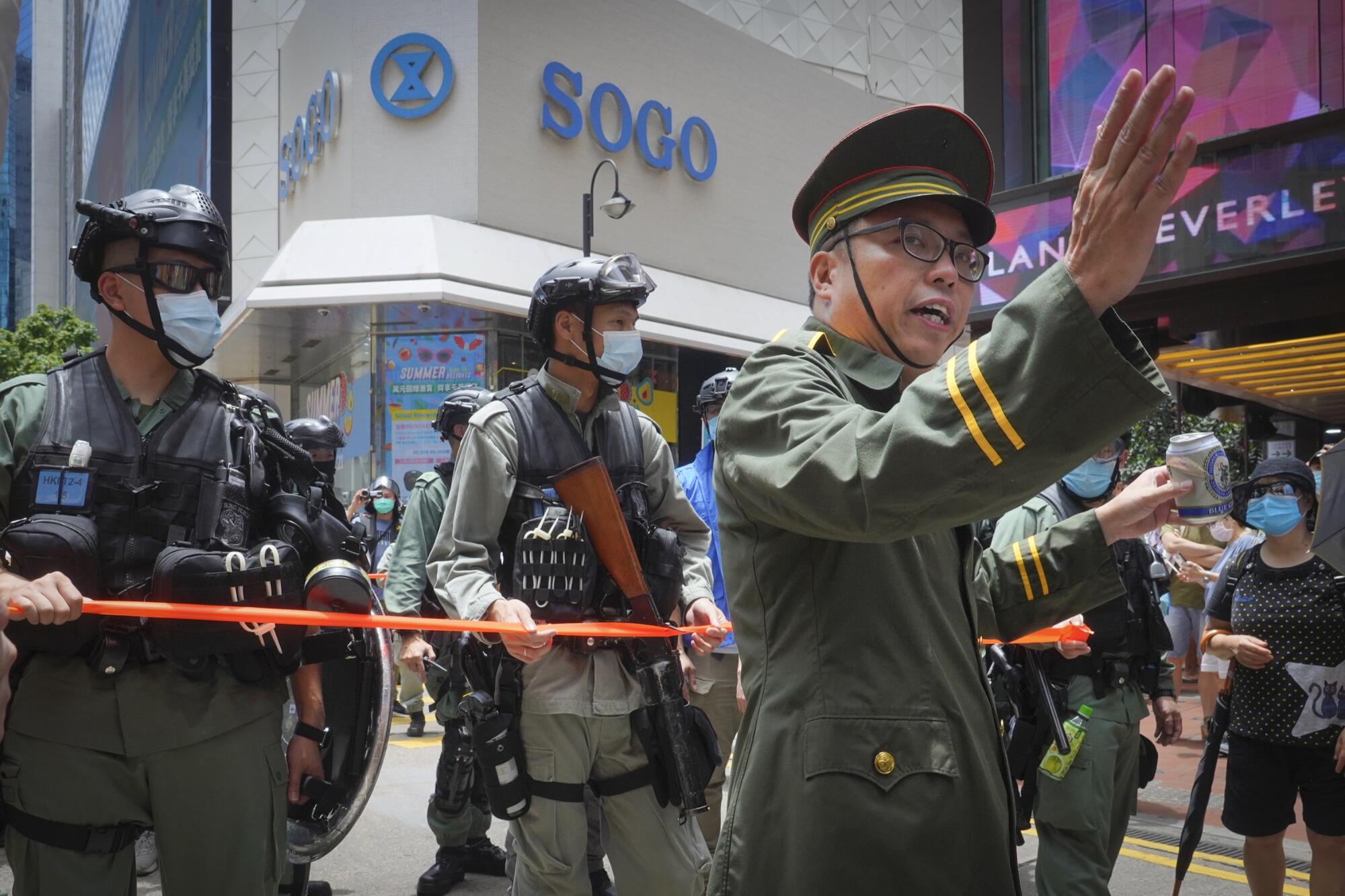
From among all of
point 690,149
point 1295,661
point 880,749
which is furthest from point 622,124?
point 880,749

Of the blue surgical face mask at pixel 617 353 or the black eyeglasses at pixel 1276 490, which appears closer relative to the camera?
the blue surgical face mask at pixel 617 353

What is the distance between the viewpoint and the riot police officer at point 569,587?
364 cm

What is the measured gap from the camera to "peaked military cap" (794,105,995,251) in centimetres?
195

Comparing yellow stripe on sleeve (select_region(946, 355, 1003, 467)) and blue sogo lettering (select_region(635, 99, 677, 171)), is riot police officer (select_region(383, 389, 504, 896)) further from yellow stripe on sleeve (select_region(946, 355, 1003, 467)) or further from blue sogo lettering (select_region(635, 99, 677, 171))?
blue sogo lettering (select_region(635, 99, 677, 171))

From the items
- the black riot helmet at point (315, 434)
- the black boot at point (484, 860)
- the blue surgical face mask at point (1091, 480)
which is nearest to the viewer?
the blue surgical face mask at point (1091, 480)

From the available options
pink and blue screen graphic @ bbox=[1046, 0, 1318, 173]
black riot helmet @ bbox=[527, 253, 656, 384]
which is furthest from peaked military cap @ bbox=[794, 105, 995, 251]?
pink and blue screen graphic @ bbox=[1046, 0, 1318, 173]

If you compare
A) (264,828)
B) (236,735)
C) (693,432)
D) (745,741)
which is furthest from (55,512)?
(693,432)

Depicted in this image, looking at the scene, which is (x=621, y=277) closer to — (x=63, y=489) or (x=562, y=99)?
(x=63, y=489)

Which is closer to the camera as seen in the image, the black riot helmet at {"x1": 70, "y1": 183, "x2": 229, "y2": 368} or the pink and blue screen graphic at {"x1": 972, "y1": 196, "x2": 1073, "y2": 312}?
the black riot helmet at {"x1": 70, "y1": 183, "x2": 229, "y2": 368}

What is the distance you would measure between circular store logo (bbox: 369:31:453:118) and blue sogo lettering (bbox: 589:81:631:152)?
2617 mm

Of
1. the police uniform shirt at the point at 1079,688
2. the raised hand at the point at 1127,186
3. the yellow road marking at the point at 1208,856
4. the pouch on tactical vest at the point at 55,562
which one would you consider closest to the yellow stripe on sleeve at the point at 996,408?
the raised hand at the point at 1127,186

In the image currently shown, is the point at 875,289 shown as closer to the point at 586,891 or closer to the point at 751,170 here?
the point at 586,891

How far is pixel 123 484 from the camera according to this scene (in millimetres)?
2936

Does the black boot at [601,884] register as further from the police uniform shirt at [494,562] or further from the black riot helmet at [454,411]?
the black riot helmet at [454,411]
